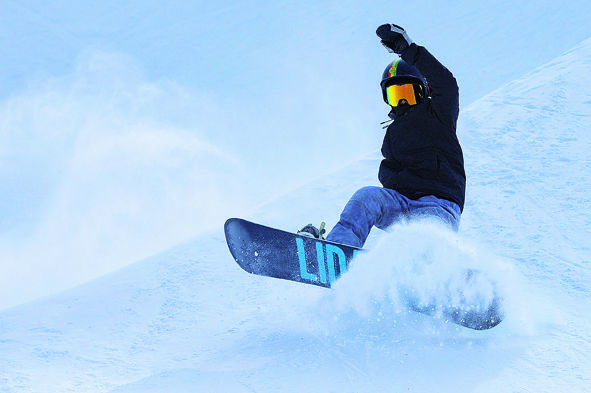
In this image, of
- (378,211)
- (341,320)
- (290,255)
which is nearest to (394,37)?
(378,211)

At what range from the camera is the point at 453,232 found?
11.0 ft

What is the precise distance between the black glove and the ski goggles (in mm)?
329

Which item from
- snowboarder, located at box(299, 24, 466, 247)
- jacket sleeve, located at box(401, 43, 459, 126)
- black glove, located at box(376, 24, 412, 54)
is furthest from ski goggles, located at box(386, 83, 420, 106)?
black glove, located at box(376, 24, 412, 54)

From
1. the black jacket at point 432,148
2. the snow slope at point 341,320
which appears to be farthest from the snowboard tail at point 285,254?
the black jacket at point 432,148

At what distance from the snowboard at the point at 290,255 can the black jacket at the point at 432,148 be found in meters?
0.68

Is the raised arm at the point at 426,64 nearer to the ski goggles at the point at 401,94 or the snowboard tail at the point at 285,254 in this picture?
the ski goggles at the point at 401,94

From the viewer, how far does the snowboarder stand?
335 centimetres

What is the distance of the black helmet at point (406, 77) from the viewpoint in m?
3.69

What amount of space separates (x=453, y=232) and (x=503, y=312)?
0.54 metres

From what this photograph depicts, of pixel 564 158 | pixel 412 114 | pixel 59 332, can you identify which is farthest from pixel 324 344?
pixel 564 158

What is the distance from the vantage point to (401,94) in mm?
3695

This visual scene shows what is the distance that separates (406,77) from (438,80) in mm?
279

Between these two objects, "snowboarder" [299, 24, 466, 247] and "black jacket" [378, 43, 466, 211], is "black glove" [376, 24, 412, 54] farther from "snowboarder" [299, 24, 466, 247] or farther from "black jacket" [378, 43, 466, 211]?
"black jacket" [378, 43, 466, 211]

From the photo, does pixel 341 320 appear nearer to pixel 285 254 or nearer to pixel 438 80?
pixel 285 254
